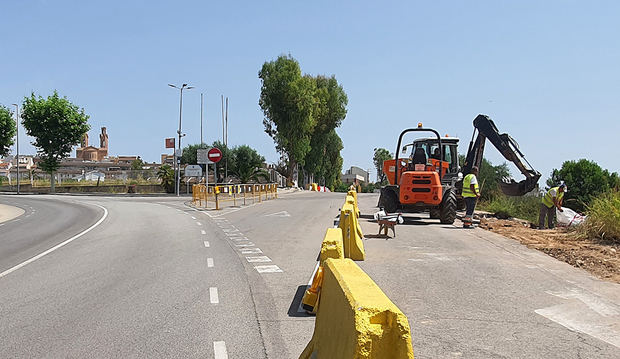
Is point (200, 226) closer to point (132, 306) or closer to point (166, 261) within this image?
point (166, 261)

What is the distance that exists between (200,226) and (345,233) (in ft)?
32.1

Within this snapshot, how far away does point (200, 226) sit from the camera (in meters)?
19.1

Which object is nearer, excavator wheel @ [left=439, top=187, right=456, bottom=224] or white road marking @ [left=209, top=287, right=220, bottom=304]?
white road marking @ [left=209, top=287, right=220, bottom=304]

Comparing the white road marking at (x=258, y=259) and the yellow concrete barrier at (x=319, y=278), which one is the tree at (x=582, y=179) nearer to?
the white road marking at (x=258, y=259)

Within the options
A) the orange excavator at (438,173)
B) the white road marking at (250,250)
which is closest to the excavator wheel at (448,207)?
the orange excavator at (438,173)

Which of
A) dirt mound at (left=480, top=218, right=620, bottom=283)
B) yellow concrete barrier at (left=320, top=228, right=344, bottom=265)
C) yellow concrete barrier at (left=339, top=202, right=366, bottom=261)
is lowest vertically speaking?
dirt mound at (left=480, top=218, right=620, bottom=283)

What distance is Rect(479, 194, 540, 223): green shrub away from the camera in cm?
2298

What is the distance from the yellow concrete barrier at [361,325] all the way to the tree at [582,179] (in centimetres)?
2292

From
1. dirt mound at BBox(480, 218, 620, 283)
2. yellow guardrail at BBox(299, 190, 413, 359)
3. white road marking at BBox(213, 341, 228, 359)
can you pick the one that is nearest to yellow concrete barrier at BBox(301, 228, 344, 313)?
white road marking at BBox(213, 341, 228, 359)

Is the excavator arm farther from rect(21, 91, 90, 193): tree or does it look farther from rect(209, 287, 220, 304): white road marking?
rect(21, 91, 90, 193): tree

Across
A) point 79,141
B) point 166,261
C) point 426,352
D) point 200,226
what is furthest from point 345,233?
point 79,141

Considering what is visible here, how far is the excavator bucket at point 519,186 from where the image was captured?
2097cm

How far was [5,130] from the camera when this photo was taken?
5303 centimetres

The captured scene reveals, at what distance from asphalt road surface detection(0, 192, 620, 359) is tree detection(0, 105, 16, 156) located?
Result: 44.4 metres
